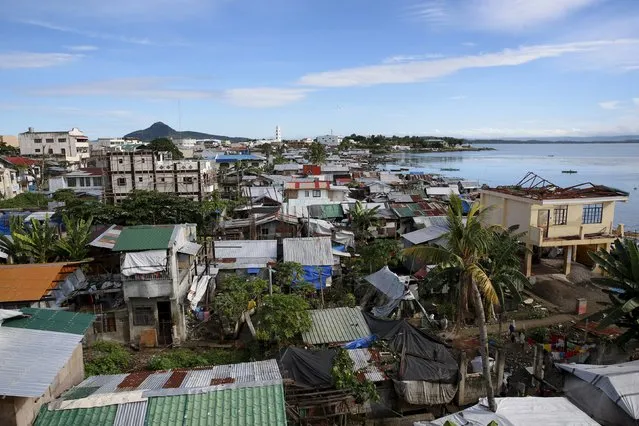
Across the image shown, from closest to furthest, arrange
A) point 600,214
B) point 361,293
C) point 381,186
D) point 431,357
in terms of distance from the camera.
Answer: point 431,357, point 361,293, point 600,214, point 381,186

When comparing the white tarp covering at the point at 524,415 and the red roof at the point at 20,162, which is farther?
the red roof at the point at 20,162

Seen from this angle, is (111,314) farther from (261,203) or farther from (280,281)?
(261,203)

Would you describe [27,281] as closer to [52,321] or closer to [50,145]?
[52,321]

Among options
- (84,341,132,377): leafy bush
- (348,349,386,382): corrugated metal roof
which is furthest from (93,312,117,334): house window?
(348,349,386,382): corrugated metal roof

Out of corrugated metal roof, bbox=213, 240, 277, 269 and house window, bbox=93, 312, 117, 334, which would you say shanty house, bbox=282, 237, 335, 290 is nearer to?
corrugated metal roof, bbox=213, 240, 277, 269

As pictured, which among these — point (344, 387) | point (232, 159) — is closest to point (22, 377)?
point (344, 387)

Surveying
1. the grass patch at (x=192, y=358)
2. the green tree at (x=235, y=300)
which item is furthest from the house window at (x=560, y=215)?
the grass patch at (x=192, y=358)

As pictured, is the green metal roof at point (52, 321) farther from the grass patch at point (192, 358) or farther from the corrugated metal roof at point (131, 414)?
the grass patch at point (192, 358)

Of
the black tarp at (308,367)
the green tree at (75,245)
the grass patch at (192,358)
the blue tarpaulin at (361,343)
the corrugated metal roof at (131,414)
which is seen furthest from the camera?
the green tree at (75,245)
